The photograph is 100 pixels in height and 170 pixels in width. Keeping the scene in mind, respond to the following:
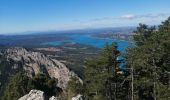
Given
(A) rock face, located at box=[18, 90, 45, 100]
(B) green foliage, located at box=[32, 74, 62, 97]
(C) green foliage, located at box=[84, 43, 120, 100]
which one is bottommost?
(B) green foliage, located at box=[32, 74, 62, 97]

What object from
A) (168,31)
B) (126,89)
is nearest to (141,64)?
(168,31)

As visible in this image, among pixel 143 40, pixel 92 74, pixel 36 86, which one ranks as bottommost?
pixel 36 86

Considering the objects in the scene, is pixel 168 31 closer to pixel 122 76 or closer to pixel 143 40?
pixel 143 40

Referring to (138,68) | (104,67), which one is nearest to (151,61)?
(138,68)

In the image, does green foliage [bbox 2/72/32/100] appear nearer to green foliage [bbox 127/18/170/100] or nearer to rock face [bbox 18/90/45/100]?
rock face [bbox 18/90/45/100]

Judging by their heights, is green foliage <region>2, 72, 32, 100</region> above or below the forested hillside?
below

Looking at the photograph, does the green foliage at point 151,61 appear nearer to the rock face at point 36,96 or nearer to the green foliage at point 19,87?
the rock face at point 36,96

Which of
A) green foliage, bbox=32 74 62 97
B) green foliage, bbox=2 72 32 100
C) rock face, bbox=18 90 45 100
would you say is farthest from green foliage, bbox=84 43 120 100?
green foliage, bbox=32 74 62 97

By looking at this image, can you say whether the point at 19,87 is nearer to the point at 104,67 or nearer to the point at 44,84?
the point at 44,84
